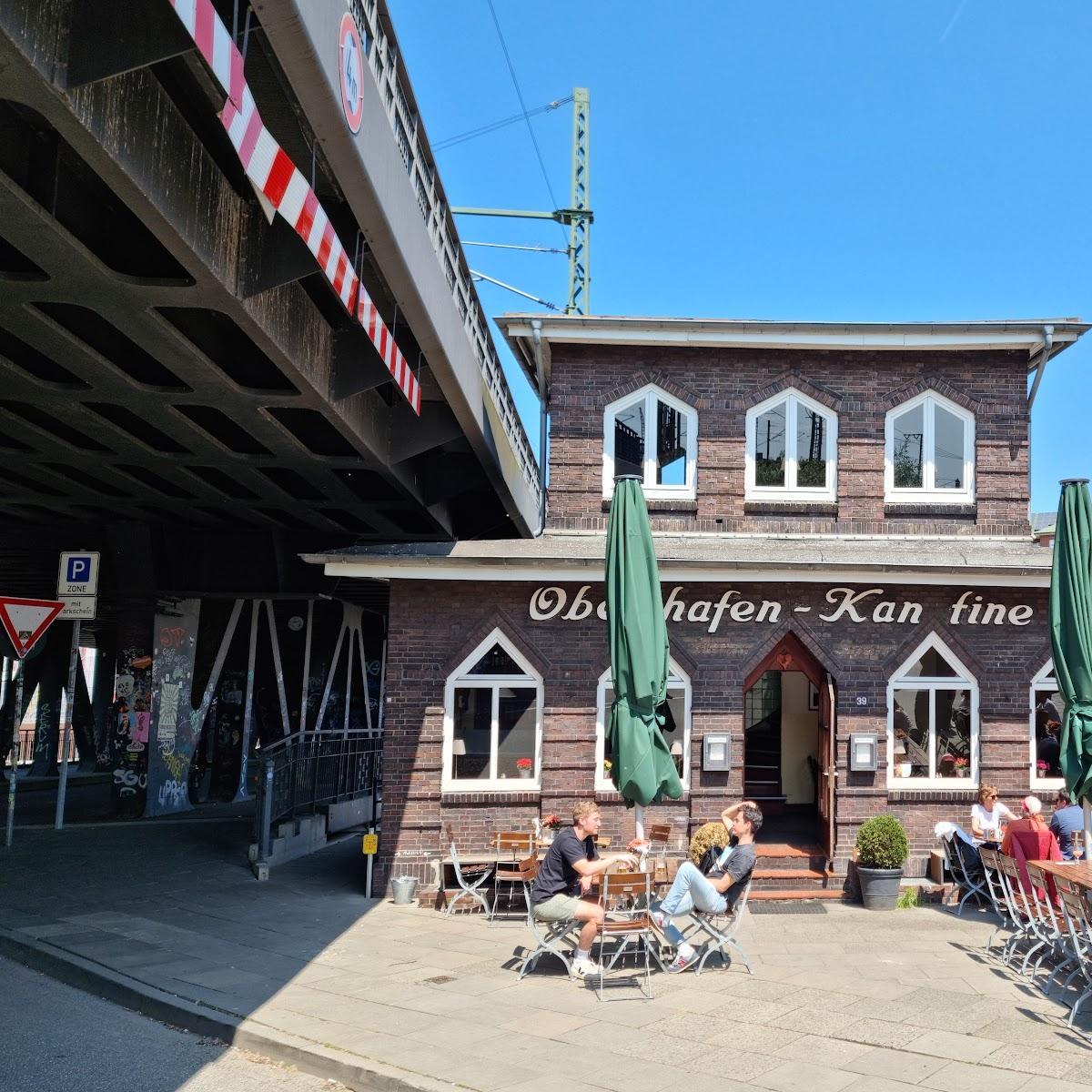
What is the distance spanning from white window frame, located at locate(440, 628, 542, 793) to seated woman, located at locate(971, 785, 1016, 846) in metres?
4.79

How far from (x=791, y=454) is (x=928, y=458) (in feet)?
5.71

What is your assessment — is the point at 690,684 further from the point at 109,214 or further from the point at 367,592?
the point at 367,592

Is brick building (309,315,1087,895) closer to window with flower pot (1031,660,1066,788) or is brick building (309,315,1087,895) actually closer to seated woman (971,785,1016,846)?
window with flower pot (1031,660,1066,788)

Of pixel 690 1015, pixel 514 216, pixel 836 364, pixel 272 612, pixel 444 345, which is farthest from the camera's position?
pixel 514 216

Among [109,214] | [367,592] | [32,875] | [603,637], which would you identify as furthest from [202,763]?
[109,214]

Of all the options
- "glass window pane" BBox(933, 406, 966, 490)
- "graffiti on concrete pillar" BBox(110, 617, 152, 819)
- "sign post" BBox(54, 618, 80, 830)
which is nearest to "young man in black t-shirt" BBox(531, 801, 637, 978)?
"glass window pane" BBox(933, 406, 966, 490)

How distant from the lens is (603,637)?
13.2 metres

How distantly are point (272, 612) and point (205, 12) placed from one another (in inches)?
790

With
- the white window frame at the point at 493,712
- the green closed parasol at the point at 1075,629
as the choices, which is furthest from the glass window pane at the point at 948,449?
the white window frame at the point at 493,712

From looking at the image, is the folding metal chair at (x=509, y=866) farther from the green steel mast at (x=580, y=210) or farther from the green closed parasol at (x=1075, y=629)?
the green steel mast at (x=580, y=210)

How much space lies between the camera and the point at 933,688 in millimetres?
13352

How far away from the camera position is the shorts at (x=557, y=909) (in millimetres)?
8742

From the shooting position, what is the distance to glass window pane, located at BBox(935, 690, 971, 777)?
13328 mm

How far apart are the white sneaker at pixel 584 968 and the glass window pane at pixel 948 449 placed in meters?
8.31
